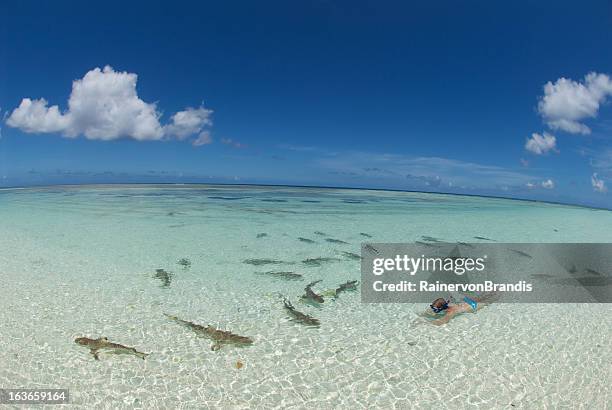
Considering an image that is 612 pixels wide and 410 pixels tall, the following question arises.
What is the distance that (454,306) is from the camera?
7648 millimetres

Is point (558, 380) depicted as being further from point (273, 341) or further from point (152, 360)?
point (152, 360)

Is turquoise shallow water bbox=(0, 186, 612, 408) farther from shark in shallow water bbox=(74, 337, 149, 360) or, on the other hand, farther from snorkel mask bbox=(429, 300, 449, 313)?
snorkel mask bbox=(429, 300, 449, 313)

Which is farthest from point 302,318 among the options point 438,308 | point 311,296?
point 438,308

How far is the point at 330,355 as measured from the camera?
18.5 ft

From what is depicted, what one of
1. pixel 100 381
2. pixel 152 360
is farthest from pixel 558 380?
pixel 100 381

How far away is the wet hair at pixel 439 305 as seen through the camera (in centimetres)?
748

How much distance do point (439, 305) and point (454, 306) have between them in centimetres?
33

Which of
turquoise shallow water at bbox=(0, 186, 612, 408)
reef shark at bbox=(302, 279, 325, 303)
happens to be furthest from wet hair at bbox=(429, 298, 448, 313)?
reef shark at bbox=(302, 279, 325, 303)

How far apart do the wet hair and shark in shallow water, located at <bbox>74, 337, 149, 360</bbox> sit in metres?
5.72

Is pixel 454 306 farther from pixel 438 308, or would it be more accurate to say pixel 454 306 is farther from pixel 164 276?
pixel 164 276

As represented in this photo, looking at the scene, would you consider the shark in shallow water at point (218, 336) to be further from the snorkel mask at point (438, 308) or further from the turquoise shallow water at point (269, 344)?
the snorkel mask at point (438, 308)

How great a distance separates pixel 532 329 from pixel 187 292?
7497mm

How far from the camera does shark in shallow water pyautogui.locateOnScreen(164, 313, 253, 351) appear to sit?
588 cm

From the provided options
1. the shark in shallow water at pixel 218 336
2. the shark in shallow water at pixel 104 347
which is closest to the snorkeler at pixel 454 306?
the shark in shallow water at pixel 218 336
